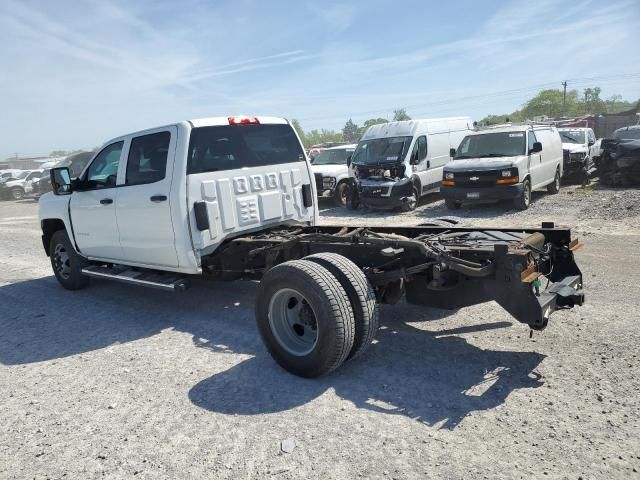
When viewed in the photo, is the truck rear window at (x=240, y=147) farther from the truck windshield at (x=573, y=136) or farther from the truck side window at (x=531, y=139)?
the truck windshield at (x=573, y=136)

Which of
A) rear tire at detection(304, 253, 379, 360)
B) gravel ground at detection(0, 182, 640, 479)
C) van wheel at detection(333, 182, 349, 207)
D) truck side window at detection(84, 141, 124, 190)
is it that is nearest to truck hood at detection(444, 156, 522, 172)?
van wheel at detection(333, 182, 349, 207)

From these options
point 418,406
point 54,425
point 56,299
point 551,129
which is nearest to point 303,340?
point 418,406

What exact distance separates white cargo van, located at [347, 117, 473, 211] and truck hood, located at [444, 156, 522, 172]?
1.20 m

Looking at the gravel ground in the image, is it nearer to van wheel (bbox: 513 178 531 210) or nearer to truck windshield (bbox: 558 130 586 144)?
van wheel (bbox: 513 178 531 210)

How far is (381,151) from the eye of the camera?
47.3 feet

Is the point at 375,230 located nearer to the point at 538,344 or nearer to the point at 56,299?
the point at 538,344

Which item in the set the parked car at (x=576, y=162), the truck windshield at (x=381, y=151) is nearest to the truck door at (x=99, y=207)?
the truck windshield at (x=381, y=151)

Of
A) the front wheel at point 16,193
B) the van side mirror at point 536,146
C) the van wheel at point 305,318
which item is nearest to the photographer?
the van wheel at point 305,318

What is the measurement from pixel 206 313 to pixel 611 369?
416 cm

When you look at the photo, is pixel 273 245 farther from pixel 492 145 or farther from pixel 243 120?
pixel 492 145

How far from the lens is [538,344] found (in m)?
4.36

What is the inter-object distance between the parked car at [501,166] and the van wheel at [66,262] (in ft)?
30.0

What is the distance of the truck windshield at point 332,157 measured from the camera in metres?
17.1

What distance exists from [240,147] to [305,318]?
2.39 m
